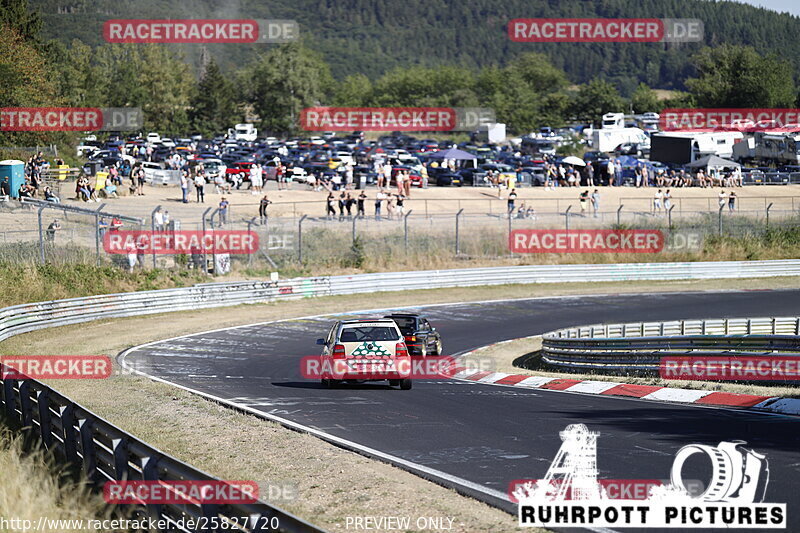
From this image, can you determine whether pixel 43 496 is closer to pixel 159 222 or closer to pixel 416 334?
pixel 416 334

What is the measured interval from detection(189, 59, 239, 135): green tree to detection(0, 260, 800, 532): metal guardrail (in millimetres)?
81761

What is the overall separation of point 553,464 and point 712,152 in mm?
70152

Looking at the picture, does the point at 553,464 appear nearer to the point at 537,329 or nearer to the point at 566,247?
the point at 537,329

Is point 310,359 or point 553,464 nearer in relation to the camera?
point 553,464

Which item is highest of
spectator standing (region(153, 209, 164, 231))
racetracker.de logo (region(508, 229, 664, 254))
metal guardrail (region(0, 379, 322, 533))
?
spectator standing (region(153, 209, 164, 231))

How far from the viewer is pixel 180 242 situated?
3778cm

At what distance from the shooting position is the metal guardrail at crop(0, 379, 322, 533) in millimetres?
7031

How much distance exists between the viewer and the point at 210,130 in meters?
119

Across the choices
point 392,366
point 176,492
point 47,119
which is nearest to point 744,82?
point 47,119

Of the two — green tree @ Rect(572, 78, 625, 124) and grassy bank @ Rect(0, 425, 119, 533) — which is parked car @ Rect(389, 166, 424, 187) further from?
green tree @ Rect(572, 78, 625, 124)

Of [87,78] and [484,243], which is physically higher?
[87,78]

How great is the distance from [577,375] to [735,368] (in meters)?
4.35

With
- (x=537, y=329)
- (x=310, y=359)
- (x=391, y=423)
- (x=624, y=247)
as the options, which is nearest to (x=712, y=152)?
(x=624, y=247)

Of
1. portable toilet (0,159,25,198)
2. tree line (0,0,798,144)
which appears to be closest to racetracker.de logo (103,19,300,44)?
tree line (0,0,798,144)
